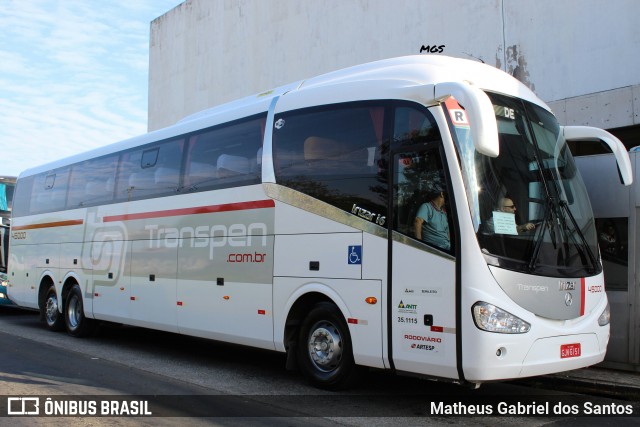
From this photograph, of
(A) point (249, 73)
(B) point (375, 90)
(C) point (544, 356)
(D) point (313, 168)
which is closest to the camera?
(C) point (544, 356)

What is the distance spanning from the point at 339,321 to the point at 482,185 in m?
2.38

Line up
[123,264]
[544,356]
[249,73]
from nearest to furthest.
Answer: [544,356] → [123,264] → [249,73]

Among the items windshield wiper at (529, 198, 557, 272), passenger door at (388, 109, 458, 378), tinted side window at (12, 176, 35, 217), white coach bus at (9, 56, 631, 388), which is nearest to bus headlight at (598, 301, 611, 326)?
white coach bus at (9, 56, 631, 388)

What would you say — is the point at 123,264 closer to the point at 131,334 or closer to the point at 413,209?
the point at 131,334

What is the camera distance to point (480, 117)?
5840mm

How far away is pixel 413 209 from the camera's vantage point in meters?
6.71

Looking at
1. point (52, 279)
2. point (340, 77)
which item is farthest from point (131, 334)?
point (340, 77)

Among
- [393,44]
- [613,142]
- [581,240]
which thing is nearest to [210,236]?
[581,240]

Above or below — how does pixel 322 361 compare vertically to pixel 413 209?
below

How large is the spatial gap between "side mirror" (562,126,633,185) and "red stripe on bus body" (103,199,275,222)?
4137 mm

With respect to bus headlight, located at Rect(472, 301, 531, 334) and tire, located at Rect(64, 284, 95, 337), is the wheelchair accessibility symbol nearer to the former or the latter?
bus headlight, located at Rect(472, 301, 531, 334)

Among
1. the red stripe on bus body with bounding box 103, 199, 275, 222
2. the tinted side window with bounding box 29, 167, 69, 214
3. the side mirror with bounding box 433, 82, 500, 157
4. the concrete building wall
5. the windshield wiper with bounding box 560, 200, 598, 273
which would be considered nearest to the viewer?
the side mirror with bounding box 433, 82, 500, 157

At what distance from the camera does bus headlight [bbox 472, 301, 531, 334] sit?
598 cm

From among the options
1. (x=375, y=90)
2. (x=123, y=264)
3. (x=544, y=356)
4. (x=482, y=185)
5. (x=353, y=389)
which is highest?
(x=375, y=90)
